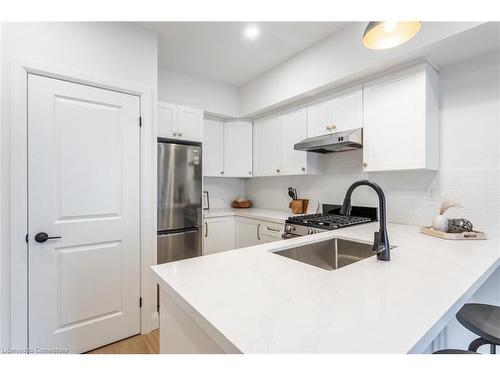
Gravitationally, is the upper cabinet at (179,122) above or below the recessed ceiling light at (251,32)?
below

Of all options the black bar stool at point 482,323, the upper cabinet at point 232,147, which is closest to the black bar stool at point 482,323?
the black bar stool at point 482,323

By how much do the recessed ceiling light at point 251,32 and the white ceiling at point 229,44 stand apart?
0.04m

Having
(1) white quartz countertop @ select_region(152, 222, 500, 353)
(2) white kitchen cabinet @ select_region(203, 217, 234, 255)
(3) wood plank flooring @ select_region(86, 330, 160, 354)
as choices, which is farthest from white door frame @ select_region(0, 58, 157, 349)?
(2) white kitchen cabinet @ select_region(203, 217, 234, 255)

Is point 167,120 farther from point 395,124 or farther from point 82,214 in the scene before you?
point 395,124

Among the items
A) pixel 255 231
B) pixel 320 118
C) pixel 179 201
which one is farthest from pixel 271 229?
pixel 320 118

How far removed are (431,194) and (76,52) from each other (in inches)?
121

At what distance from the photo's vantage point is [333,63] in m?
2.33

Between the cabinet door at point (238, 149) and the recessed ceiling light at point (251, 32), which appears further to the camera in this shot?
the cabinet door at point (238, 149)

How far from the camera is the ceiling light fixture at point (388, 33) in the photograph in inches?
45.7

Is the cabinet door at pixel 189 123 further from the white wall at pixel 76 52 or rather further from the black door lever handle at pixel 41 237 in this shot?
the black door lever handle at pixel 41 237

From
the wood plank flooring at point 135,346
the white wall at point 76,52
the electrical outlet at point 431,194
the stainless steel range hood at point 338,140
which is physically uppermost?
the white wall at point 76,52

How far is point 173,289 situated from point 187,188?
69.3 inches

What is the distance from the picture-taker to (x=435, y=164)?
2.08 meters
